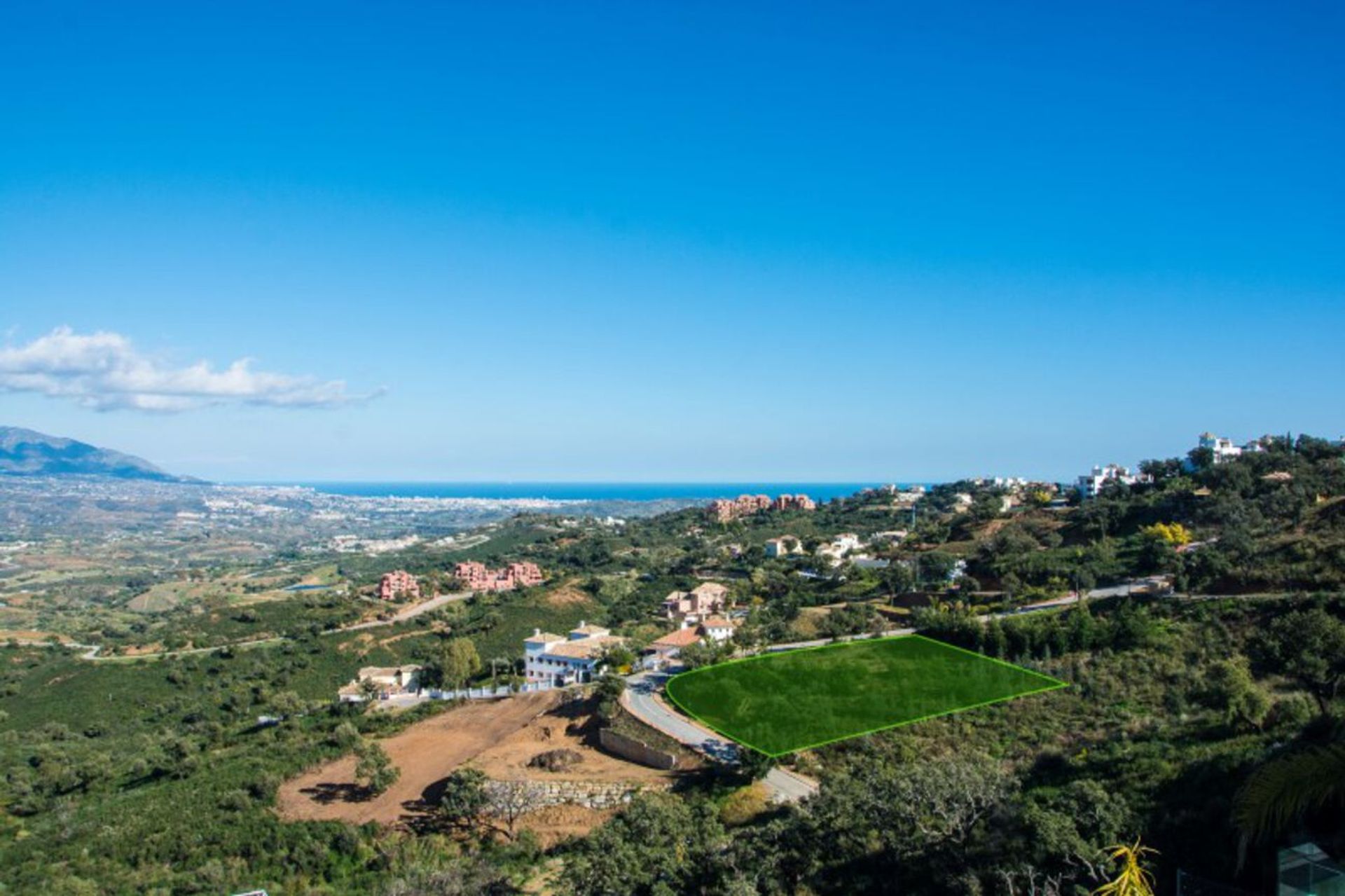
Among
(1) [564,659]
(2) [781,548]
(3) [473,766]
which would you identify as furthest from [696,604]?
(3) [473,766]

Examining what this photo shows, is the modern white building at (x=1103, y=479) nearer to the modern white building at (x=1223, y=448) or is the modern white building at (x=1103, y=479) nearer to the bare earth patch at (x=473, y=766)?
the modern white building at (x=1223, y=448)

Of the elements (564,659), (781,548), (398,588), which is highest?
(781,548)

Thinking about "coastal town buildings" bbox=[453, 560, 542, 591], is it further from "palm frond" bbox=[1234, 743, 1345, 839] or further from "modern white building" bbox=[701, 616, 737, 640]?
"palm frond" bbox=[1234, 743, 1345, 839]

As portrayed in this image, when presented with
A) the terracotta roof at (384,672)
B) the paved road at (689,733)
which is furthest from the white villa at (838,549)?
the terracotta roof at (384,672)

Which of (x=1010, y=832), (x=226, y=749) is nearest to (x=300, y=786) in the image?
(x=226, y=749)

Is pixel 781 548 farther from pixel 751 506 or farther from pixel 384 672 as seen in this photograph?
pixel 751 506

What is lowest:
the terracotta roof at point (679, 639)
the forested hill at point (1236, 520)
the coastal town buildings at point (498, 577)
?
the coastal town buildings at point (498, 577)
